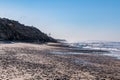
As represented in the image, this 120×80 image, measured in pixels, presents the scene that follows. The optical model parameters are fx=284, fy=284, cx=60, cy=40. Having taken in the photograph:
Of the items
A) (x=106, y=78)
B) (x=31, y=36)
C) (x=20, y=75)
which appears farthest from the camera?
(x=31, y=36)

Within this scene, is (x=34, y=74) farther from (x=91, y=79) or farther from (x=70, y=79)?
(x=91, y=79)

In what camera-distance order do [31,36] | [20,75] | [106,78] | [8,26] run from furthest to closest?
[31,36]
[8,26]
[106,78]
[20,75]

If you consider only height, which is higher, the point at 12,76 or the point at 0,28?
the point at 0,28

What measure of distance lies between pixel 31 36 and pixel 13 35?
701 inches

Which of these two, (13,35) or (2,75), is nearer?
(2,75)

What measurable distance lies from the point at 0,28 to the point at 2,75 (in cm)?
8269

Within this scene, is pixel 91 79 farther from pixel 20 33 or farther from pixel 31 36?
pixel 31 36

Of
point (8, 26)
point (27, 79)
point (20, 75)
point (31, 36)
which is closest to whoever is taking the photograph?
point (27, 79)

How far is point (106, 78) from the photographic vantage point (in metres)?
21.9

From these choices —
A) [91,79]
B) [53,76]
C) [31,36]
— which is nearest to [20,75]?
[53,76]

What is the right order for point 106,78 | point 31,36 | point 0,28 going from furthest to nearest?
1. point 31,36
2. point 0,28
3. point 106,78

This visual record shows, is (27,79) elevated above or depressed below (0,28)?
below

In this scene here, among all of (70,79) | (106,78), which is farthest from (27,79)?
(106,78)

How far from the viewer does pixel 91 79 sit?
20.8 meters
